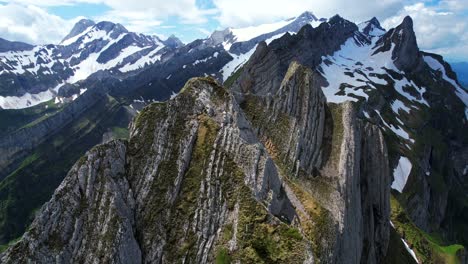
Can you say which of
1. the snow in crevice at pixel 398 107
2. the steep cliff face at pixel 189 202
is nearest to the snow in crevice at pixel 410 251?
the steep cliff face at pixel 189 202

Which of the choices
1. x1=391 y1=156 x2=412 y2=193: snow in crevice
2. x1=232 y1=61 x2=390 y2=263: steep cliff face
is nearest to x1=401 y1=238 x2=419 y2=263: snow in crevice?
x1=232 y1=61 x2=390 y2=263: steep cliff face

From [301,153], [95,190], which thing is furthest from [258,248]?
[301,153]

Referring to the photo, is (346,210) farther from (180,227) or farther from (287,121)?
(180,227)

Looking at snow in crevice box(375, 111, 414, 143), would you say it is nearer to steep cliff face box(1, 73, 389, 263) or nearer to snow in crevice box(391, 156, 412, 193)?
snow in crevice box(391, 156, 412, 193)

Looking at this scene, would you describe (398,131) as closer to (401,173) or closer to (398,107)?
(398,107)

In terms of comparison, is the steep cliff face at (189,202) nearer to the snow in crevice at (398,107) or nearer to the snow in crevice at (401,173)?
the snow in crevice at (401,173)

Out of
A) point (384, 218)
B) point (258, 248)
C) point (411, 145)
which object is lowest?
point (258, 248)
